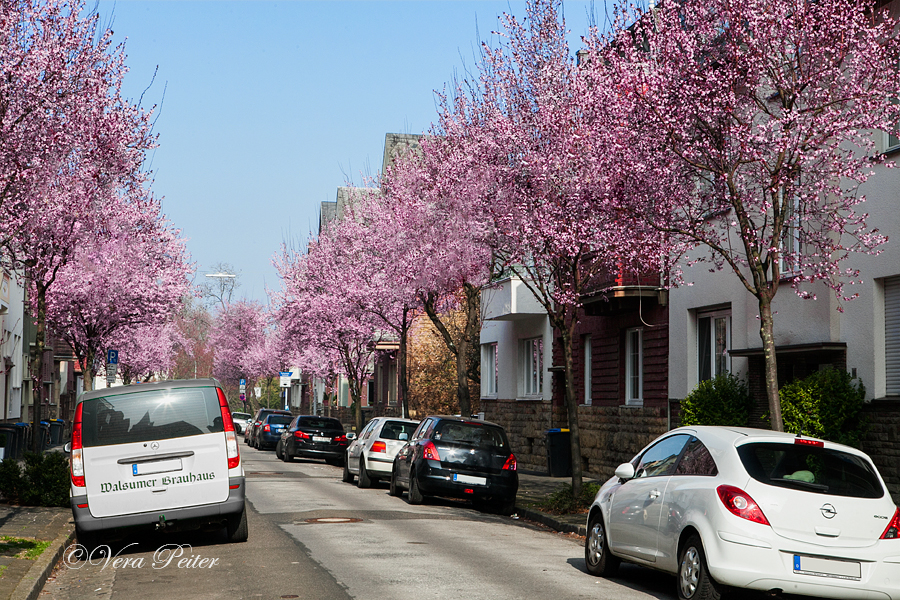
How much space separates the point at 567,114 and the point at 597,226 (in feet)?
9.36

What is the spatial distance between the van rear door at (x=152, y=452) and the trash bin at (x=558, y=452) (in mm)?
12901

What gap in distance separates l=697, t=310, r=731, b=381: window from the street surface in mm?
5825

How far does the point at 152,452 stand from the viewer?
12.0 metres

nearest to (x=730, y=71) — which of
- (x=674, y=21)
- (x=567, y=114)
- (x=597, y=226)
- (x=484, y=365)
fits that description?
(x=674, y=21)

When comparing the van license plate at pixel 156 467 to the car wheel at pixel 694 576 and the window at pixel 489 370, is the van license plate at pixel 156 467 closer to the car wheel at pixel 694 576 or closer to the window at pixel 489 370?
the car wheel at pixel 694 576

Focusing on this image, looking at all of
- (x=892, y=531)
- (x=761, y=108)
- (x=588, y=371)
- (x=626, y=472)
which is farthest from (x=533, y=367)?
(x=892, y=531)

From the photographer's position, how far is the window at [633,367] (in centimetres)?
2364

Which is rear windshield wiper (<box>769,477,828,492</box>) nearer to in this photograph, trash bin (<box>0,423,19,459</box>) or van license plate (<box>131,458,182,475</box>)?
van license plate (<box>131,458,182,475</box>)

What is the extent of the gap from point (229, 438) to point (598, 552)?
4214 mm

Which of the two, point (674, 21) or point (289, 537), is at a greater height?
point (674, 21)

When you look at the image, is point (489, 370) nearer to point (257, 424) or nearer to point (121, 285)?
point (121, 285)

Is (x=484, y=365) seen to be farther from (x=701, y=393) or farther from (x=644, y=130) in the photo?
(x=644, y=130)

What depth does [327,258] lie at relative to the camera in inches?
1615

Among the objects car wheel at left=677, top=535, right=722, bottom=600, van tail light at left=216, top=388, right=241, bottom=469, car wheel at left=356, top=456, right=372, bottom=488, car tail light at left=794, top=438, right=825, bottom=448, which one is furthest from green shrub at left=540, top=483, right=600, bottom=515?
car tail light at left=794, top=438, right=825, bottom=448
